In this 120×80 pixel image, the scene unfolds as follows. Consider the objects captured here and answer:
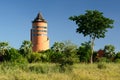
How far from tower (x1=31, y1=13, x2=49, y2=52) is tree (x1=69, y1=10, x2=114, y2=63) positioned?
6572 cm

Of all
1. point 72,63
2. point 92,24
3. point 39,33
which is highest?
point 39,33

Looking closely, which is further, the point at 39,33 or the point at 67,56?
the point at 39,33

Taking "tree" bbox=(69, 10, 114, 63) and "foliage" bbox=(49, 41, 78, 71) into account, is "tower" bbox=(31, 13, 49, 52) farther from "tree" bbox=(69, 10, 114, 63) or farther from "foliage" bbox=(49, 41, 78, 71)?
"foliage" bbox=(49, 41, 78, 71)

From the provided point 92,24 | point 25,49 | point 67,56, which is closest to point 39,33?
point 25,49

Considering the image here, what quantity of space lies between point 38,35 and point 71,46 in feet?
275

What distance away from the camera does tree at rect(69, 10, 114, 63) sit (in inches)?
1678

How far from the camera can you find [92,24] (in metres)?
43.2

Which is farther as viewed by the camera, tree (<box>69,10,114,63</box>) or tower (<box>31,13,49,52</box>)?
tower (<box>31,13,49,52</box>)

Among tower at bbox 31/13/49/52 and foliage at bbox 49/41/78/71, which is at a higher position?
tower at bbox 31/13/49/52

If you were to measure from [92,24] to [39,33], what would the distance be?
6840cm

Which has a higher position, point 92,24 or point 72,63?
point 92,24

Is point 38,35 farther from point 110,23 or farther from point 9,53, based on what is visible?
point 110,23

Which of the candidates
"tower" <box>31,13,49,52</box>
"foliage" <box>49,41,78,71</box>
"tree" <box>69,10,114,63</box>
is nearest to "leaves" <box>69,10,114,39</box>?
"tree" <box>69,10,114,63</box>

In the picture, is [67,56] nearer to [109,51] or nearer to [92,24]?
[92,24]
